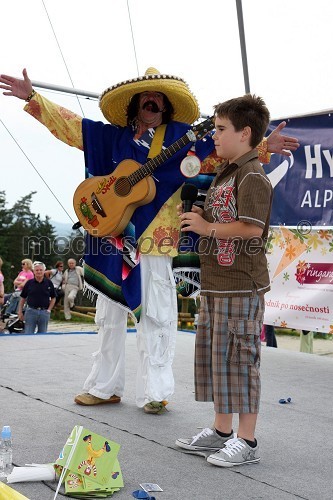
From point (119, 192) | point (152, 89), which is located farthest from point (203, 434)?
point (152, 89)

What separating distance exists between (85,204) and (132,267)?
0.37 m

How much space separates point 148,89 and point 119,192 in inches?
19.0

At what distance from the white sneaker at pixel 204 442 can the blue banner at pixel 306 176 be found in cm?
296

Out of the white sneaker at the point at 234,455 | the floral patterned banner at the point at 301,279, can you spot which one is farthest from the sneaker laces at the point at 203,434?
the floral patterned banner at the point at 301,279

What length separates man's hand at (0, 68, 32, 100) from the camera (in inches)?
115

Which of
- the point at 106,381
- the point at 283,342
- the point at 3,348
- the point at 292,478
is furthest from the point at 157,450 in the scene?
the point at 283,342

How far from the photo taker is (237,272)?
7.47ft

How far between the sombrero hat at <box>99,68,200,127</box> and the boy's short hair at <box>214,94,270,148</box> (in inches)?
26.2

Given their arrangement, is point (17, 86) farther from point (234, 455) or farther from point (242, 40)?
point (242, 40)

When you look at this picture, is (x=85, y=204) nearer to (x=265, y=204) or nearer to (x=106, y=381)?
(x=106, y=381)

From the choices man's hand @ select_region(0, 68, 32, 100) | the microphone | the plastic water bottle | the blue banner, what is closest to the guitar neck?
the microphone

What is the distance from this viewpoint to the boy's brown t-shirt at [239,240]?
2203 mm

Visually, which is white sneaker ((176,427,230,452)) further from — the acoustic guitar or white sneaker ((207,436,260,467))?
the acoustic guitar

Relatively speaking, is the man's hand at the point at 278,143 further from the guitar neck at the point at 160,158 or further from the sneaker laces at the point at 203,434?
the sneaker laces at the point at 203,434
